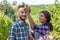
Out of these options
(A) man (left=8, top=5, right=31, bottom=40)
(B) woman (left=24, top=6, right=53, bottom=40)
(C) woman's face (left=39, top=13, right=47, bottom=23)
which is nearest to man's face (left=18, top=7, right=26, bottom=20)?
(A) man (left=8, top=5, right=31, bottom=40)

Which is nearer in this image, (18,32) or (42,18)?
(18,32)

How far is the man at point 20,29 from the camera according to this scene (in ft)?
11.1

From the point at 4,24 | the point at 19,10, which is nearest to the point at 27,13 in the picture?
the point at 19,10

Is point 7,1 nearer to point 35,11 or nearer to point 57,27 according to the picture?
point 35,11

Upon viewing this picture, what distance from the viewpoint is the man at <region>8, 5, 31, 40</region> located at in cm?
339

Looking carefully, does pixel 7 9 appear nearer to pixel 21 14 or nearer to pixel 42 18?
pixel 42 18

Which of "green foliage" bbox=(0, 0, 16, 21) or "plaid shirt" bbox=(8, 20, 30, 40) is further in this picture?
"green foliage" bbox=(0, 0, 16, 21)

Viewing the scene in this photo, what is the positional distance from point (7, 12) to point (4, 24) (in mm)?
1371

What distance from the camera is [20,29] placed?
3.41 meters

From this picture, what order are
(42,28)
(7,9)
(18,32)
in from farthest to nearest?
1. (7,9)
2. (42,28)
3. (18,32)

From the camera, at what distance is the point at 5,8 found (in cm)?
668

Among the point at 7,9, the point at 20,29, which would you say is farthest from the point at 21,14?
the point at 7,9

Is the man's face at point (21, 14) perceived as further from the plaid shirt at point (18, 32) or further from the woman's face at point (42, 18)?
the woman's face at point (42, 18)

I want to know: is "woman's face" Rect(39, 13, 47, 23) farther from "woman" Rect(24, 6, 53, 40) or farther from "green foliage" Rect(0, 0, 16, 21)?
"green foliage" Rect(0, 0, 16, 21)
